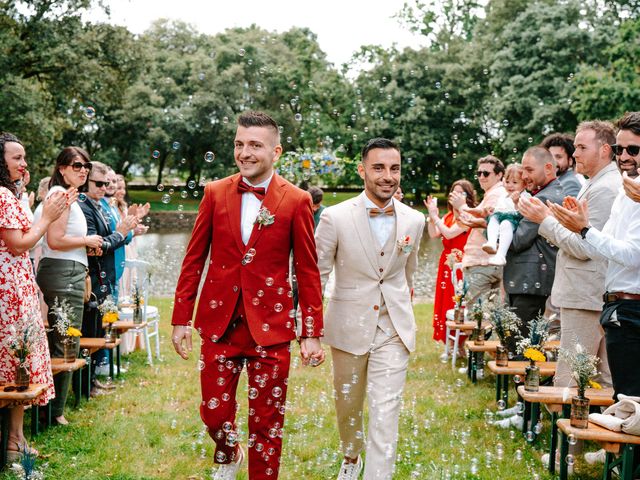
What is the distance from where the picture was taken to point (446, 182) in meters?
33.2

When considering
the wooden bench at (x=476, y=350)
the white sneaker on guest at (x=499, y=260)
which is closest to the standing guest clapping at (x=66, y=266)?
the white sneaker on guest at (x=499, y=260)

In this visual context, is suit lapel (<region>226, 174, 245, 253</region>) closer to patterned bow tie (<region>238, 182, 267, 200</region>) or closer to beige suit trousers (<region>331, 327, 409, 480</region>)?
patterned bow tie (<region>238, 182, 267, 200</region>)

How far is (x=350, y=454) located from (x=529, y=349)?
5.66 feet

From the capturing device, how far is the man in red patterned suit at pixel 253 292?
13.3 feet

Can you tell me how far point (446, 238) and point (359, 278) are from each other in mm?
4511

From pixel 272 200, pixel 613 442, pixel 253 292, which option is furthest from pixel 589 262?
pixel 253 292

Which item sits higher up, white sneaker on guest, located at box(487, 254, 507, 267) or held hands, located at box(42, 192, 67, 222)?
held hands, located at box(42, 192, 67, 222)

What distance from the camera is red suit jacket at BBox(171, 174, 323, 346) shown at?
404 cm

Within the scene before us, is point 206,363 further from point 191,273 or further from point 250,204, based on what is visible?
point 250,204

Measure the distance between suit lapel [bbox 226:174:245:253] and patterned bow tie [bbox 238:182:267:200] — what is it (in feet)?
0.14

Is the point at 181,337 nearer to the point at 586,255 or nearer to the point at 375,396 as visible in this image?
the point at 375,396

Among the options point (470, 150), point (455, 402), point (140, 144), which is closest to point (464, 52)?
point (470, 150)

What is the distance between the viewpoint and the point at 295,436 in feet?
19.0

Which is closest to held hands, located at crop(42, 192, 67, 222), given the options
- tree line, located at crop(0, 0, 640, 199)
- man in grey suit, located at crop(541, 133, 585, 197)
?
man in grey suit, located at crop(541, 133, 585, 197)
